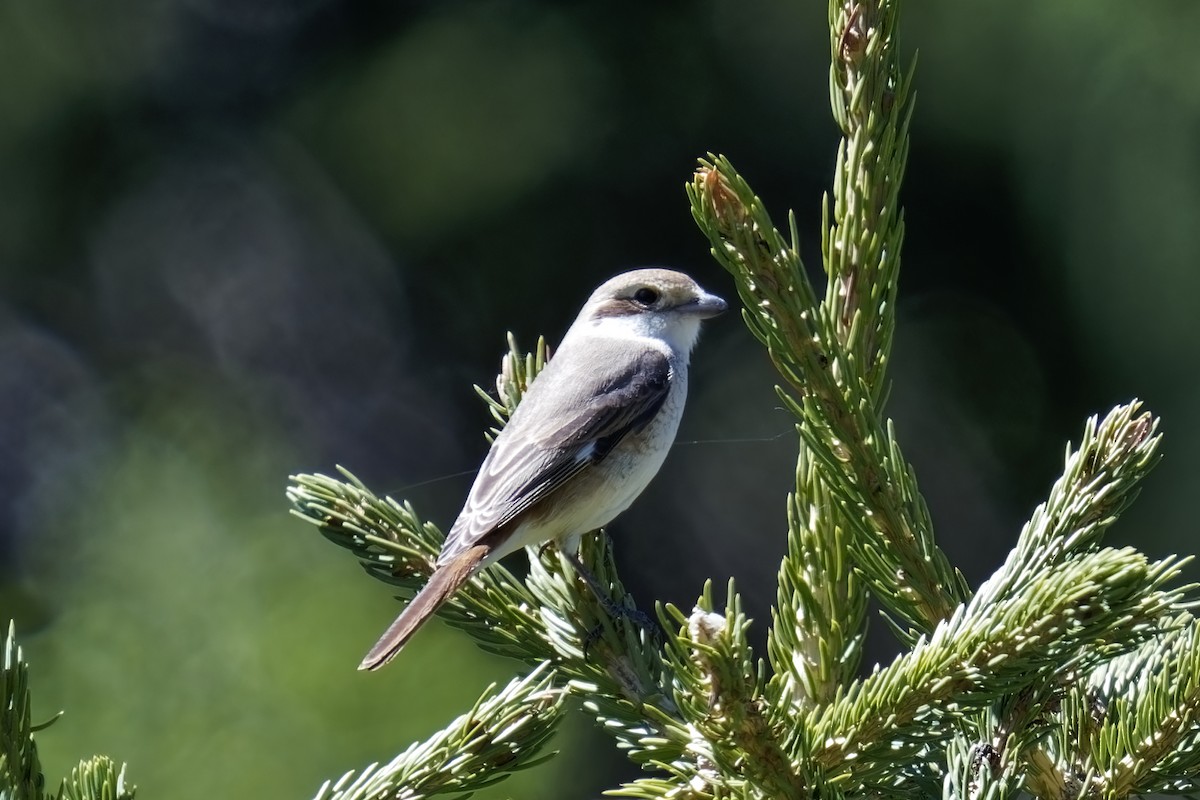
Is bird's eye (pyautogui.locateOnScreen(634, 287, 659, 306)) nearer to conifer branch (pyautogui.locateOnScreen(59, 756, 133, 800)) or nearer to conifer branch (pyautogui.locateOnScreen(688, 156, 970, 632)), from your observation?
conifer branch (pyautogui.locateOnScreen(688, 156, 970, 632))

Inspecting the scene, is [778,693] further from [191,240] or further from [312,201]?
[191,240]

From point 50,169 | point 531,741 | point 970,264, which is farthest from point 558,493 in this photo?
point 50,169

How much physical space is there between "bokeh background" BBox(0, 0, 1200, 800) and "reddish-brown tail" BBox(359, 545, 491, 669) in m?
2.20

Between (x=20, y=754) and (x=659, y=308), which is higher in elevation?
(x=659, y=308)

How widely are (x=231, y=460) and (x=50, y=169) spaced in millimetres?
2500

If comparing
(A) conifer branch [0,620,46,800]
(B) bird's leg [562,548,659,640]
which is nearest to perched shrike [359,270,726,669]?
(B) bird's leg [562,548,659,640]

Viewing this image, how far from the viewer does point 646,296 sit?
151 inches

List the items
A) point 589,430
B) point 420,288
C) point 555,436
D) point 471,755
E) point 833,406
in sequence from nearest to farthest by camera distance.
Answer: point 471,755
point 833,406
point 555,436
point 589,430
point 420,288

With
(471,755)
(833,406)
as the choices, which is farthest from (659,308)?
(471,755)

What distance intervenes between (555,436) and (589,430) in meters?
0.15

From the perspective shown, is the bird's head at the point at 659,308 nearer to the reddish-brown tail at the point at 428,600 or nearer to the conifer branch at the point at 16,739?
the reddish-brown tail at the point at 428,600

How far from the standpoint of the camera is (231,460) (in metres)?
5.90

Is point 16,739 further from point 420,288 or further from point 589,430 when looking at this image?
point 420,288

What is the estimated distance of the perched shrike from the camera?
9.05 ft
